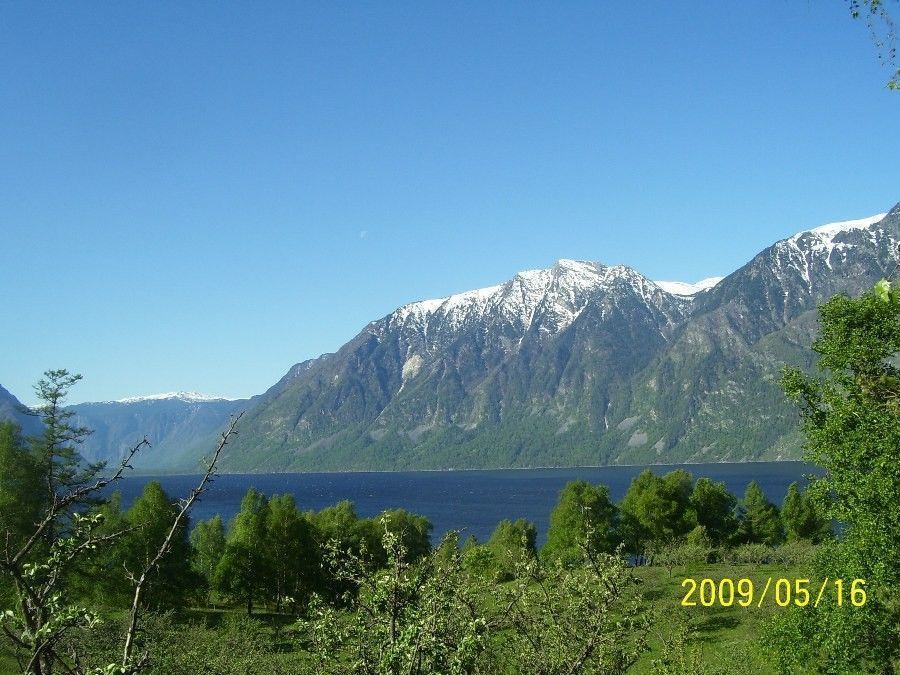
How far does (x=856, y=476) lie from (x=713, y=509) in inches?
2810

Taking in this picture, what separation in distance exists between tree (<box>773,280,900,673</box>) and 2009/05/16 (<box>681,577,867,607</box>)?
0.88 ft

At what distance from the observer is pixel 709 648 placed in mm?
40188

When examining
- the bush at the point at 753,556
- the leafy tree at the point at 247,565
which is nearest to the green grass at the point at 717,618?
the bush at the point at 753,556

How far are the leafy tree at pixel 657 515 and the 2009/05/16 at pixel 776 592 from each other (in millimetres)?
21714

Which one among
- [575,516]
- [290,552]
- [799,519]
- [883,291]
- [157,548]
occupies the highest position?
[883,291]

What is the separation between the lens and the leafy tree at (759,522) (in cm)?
8675

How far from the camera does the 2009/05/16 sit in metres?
20.4

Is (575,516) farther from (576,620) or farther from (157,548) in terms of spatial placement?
(576,620)

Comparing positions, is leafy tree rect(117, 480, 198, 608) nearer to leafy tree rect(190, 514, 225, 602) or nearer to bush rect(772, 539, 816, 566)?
leafy tree rect(190, 514, 225, 602)

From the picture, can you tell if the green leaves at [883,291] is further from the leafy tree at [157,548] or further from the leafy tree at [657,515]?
the leafy tree at [657,515]

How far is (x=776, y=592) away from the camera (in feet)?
148

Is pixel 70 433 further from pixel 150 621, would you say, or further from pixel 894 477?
pixel 894 477

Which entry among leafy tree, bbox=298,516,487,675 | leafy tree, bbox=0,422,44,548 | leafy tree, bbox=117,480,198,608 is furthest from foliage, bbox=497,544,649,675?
leafy tree, bbox=117,480,198,608

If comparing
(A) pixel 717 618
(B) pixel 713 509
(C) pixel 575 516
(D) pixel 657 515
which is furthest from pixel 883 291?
(B) pixel 713 509
